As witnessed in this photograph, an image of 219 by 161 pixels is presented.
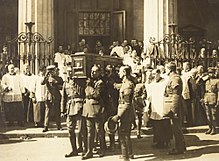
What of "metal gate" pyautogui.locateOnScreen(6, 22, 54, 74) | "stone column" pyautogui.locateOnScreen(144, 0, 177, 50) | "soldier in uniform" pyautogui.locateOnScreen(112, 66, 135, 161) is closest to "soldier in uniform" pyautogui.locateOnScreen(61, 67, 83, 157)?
"soldier in uniform" pyautogui.locateOnScreen(112, 66, 135, 161)

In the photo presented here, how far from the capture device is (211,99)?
14.7m

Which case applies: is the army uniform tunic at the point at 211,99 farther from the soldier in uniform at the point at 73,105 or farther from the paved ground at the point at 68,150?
the soldier in uniform at the point at 73,105

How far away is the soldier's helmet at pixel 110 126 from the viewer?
1018 centimetres

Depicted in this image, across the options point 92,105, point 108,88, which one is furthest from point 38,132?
point 92,105

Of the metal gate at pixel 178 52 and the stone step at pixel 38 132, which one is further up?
the metal gate at pixel 178 52

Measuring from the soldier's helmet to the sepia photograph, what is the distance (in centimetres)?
2

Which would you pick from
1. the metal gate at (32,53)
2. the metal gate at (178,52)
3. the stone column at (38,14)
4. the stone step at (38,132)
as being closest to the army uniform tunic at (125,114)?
the stone step at (38,132)

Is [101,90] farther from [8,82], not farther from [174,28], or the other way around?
[174,28]

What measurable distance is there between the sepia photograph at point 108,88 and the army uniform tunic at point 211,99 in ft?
0.10

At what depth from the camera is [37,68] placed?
17.8 meters

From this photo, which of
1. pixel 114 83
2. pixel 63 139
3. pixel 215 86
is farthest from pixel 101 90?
pixel 215 86

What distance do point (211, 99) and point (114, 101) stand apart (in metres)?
3.97

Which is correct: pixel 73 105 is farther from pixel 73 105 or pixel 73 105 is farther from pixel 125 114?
pixel 125 114

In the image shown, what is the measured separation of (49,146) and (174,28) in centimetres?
782
